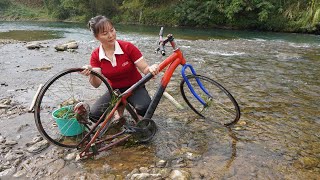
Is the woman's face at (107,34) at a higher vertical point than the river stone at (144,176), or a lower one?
higher

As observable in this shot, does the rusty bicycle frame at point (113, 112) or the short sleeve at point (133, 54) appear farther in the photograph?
the short sleeve at point (133, 54)

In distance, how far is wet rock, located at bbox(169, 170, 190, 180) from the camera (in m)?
3.24

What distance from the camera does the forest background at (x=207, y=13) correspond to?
25.4 meters

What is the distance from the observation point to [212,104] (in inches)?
195

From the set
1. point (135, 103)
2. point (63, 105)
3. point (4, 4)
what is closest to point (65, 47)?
point (63, 105)

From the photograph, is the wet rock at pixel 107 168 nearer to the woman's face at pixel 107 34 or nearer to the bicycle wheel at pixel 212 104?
the woman's face at pixel 107 34

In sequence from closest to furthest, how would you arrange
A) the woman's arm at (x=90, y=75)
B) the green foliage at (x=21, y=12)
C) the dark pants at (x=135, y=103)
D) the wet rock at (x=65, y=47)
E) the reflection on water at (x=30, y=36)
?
the woman's arm at (x=90, y=75)
the dark pants at (x=135, y=103)
the wet rock at (x=65, y=47)
the reflection on water at (x=30, y=36)
the green foliage at (x=21, y=12)

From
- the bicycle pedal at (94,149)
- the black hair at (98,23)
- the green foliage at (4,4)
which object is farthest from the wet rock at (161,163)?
the green foliage at (4,4)

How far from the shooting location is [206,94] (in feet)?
15.2

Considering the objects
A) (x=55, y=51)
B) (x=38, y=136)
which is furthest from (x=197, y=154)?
(x=55, y=51)

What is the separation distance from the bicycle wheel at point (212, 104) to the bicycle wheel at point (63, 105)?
1426 millimetres

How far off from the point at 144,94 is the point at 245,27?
2661 centimetres

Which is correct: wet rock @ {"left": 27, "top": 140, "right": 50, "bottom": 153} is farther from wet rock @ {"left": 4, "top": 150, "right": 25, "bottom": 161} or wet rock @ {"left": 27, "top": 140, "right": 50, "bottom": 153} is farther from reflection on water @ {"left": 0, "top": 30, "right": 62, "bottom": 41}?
reflection on water @ {"left": 0, "top": 30, "right": 62, "bottom": 41}

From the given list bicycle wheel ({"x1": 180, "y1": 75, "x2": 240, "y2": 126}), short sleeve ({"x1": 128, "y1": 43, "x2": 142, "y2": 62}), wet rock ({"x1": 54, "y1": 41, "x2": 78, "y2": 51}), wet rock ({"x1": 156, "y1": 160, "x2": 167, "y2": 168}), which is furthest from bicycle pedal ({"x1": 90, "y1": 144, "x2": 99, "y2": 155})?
wet rock ({"x1": 54, "y1": 41, "x2": 78, "y2": 51})
